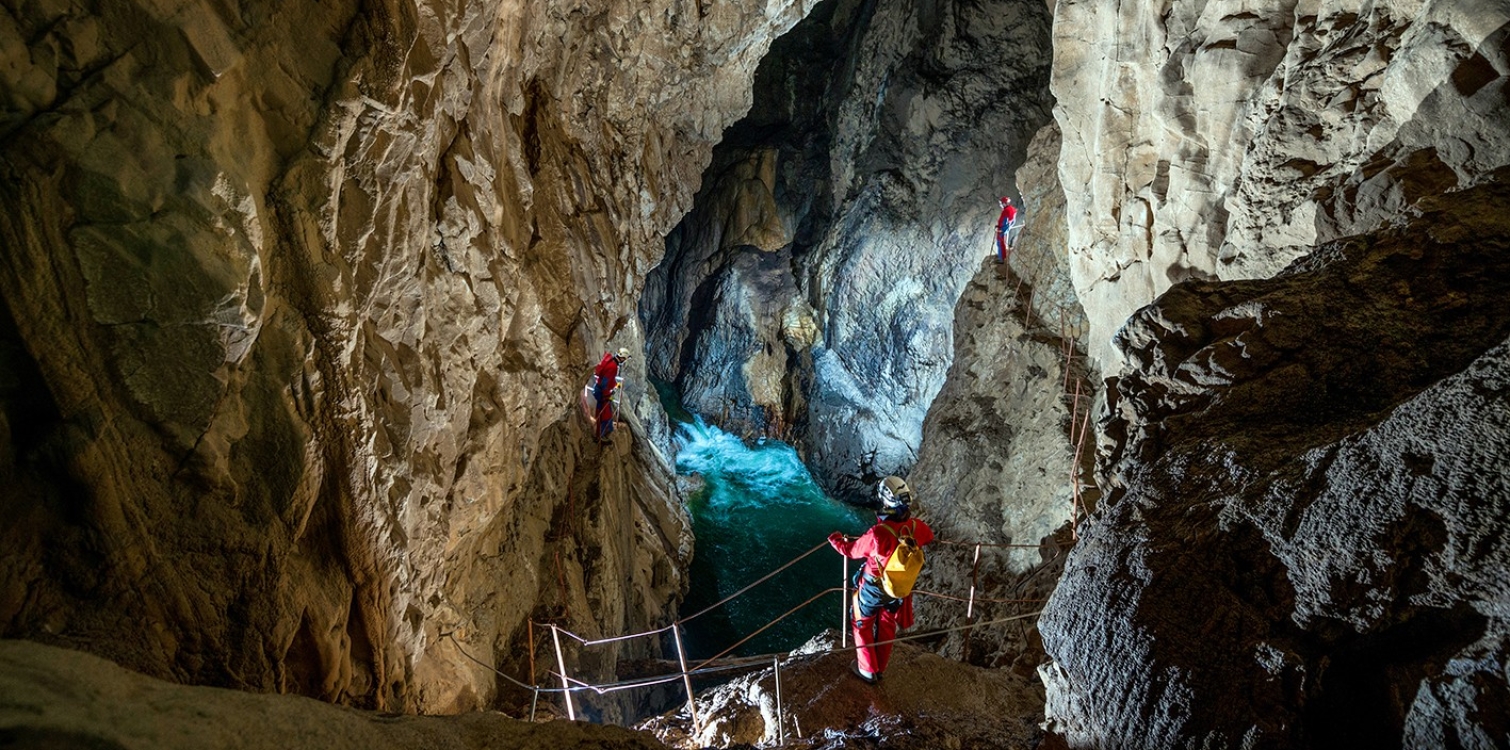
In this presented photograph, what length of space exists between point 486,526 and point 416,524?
4.34 feet

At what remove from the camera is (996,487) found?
9805mm

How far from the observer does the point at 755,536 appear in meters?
15.7

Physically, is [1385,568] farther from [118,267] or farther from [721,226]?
[721,226]

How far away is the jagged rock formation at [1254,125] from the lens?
326cm

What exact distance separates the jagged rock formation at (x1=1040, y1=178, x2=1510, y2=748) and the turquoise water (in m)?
9.73

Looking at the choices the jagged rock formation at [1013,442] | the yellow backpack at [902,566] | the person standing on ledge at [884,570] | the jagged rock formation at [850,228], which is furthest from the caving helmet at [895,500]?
the jagged rock formation at [850,228]

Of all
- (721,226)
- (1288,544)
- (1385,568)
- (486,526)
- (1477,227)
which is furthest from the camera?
(721,226)

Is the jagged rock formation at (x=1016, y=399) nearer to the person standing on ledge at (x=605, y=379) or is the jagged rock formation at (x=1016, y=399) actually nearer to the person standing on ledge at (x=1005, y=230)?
the person standing on ledge at (x=1005, y=230)

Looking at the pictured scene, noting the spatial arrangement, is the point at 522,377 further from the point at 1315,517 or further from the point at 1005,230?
the point at 1005,230

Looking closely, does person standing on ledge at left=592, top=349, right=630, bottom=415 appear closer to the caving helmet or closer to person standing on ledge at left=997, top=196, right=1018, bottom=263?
the caving helmet

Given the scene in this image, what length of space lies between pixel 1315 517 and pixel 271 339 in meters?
4.20

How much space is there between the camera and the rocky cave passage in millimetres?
2230

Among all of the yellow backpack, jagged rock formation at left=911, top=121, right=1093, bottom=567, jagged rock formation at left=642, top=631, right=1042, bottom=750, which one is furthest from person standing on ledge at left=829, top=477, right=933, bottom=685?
jagged rock formation at left=911, top=121, right=1093, bottom=567

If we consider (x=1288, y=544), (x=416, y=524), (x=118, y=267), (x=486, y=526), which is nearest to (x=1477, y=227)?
(x=1288, y=544)
